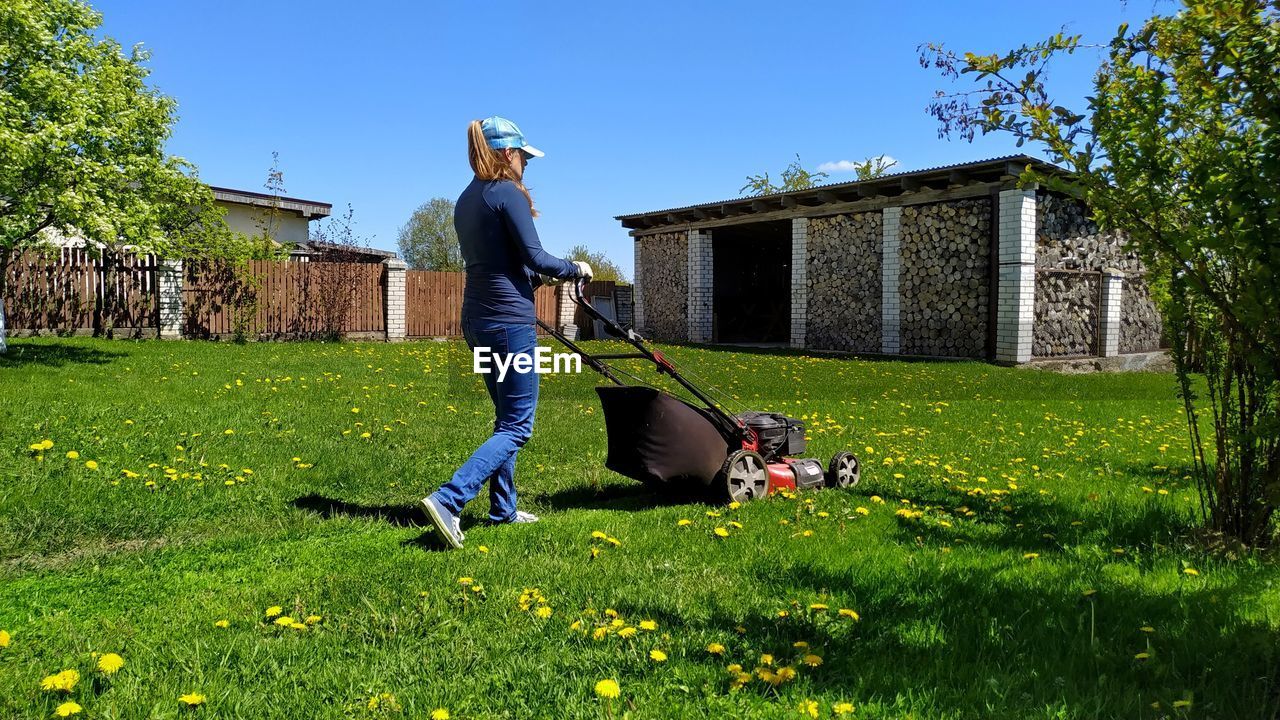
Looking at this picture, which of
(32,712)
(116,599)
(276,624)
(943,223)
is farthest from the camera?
(943,223)

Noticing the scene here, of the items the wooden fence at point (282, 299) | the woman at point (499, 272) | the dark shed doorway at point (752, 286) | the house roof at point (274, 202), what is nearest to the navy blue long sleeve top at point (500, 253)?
the woman at point (499, 272)

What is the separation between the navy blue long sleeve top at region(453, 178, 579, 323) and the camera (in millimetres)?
4039

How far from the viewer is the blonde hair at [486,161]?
13.4 feet

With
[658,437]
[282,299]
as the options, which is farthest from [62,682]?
[282,299]

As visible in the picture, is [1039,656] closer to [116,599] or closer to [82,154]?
[116,599]

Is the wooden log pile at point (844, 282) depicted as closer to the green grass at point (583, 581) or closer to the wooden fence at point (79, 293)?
the green grass at point (583, 581)

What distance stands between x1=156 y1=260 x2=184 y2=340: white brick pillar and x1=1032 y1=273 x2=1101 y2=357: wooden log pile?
1775cm

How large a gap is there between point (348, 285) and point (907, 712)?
63.6 ft

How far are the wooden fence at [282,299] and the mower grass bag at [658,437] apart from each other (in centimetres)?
1624

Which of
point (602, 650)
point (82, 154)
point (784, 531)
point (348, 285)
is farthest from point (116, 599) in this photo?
point (348, 285)

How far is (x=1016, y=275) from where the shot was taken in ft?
51.2

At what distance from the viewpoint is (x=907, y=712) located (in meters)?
2.39

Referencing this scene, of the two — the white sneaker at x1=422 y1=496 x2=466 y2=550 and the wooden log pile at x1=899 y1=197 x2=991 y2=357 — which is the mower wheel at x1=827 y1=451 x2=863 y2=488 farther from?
the wooden log pile at x1=899 y1=197 x2=991 y2=357

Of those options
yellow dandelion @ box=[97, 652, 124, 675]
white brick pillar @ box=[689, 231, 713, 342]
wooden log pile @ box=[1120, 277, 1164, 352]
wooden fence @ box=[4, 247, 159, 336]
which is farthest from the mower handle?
white brick pillar @ box=[689, 231, 713, 342]
